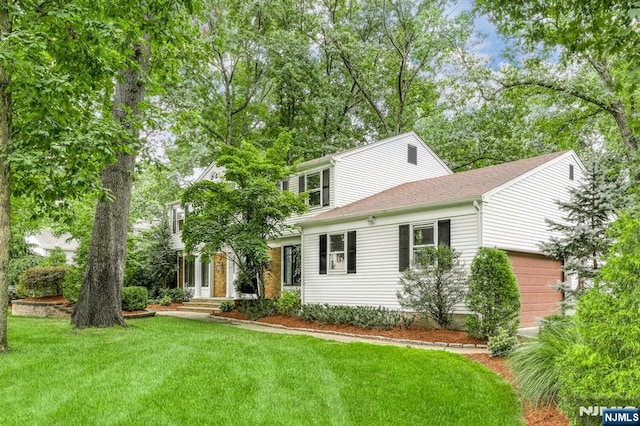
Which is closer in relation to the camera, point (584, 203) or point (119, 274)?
point (584, 203)

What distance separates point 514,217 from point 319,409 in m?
9.39

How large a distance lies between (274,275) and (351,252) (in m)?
5.09

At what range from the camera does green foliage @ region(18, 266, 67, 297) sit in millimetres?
17125

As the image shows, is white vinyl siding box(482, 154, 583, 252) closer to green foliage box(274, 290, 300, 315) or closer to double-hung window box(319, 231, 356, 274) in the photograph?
double-hung window box(319, 231, 356, 274)

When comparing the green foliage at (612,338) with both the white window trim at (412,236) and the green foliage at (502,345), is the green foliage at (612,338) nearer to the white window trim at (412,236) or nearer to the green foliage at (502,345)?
the green foliage at (502,345)

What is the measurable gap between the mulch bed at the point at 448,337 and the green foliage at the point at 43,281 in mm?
5997

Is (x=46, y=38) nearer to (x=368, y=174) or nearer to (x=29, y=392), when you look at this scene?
(x=29, y=392)

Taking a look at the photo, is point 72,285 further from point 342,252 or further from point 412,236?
point 412,236

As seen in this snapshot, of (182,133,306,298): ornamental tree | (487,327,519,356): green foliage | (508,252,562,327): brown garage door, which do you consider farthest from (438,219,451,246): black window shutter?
(182,133,306,298): ornamental tree

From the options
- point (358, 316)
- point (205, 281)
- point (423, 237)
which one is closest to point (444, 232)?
point (423, 237)

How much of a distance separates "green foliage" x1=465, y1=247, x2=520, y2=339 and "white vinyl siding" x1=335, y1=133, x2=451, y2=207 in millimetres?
7243

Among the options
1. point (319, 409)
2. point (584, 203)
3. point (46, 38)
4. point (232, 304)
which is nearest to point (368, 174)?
point (232, 304)

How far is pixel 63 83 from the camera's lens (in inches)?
272

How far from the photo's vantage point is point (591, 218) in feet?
31.9
